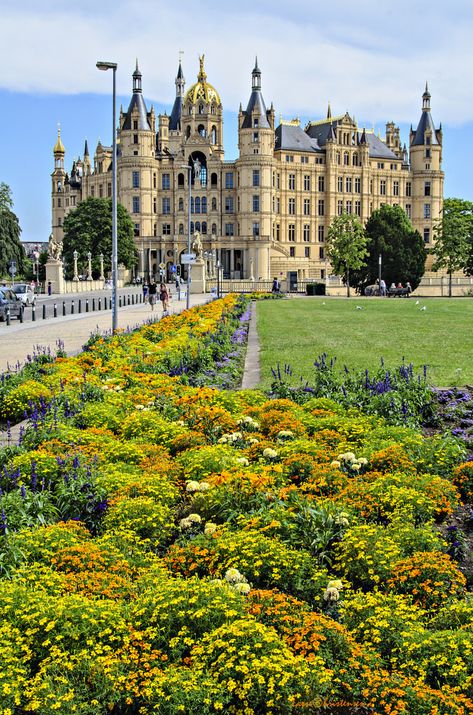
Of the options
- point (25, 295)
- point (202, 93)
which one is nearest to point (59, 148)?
point (202, 93)

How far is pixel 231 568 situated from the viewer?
6109 mm

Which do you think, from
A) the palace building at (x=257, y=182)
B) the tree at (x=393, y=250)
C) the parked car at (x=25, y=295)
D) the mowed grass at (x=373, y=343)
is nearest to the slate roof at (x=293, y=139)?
the palace building at (x=257, y=182)

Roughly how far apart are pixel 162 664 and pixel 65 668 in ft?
1.84

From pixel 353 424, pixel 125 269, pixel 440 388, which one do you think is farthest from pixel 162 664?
pixel 125 269

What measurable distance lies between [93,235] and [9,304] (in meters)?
72.3

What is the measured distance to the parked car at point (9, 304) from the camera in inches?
1503

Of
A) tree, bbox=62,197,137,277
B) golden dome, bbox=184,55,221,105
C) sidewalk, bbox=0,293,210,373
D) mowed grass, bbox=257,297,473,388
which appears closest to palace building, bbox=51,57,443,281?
golden dome, bbox=184,55,221,105

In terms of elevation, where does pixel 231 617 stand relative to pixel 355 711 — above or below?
above

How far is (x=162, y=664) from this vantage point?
16.8 ft

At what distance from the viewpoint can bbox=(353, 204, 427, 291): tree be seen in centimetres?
8912

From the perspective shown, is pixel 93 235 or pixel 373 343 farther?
pixel 93 235

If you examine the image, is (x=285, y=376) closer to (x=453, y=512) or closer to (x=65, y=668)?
(x=453, y=512)

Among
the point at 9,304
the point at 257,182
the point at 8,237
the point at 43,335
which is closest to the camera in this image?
the point at 43,335

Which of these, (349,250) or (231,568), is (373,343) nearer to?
(231,568)
